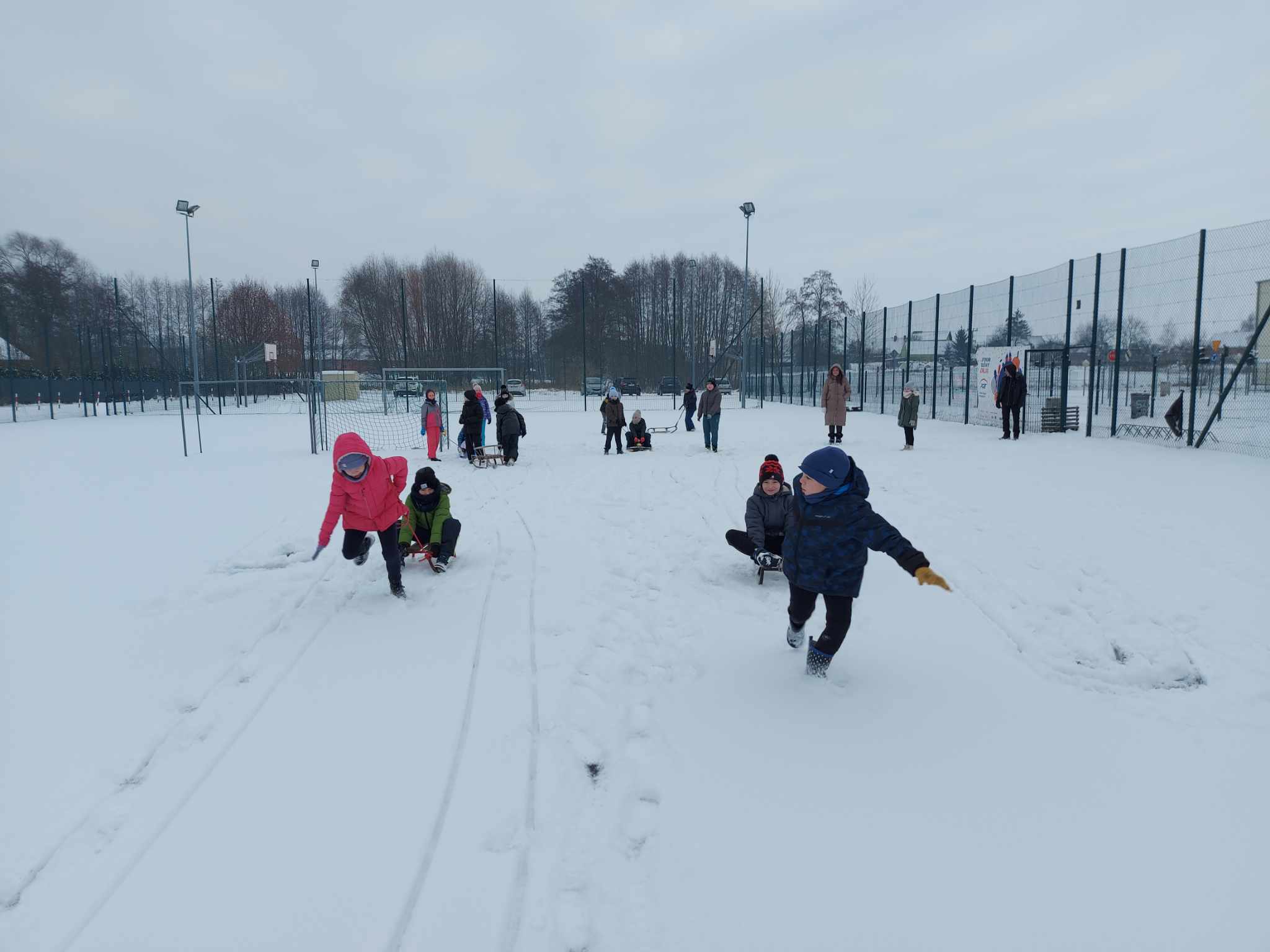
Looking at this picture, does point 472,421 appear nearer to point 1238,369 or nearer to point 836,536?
point 836,536

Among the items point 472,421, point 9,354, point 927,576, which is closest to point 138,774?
point 927,576

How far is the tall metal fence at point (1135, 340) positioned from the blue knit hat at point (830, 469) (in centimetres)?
1042

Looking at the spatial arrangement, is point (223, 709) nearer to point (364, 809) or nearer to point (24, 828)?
point (24, 828)

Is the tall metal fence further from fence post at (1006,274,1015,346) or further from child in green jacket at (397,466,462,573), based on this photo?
child in green jacket at (397,466,462,573)

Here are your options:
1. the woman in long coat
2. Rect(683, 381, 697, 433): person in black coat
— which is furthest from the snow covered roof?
the woman in long coat

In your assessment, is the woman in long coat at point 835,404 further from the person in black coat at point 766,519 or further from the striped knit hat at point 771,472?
the person in black coat at point 766,519

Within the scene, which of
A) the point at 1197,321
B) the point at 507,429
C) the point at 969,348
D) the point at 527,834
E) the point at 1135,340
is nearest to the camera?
the point at 527,834

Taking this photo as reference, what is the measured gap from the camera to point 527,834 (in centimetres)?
309

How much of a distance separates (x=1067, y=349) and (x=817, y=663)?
1493 cm

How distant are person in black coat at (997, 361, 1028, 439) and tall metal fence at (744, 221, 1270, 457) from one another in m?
0.99

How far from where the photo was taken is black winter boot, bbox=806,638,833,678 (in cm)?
448

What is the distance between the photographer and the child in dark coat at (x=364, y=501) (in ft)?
19.6

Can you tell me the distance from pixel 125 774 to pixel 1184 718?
542 cm

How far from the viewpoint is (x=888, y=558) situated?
23.7 ft
